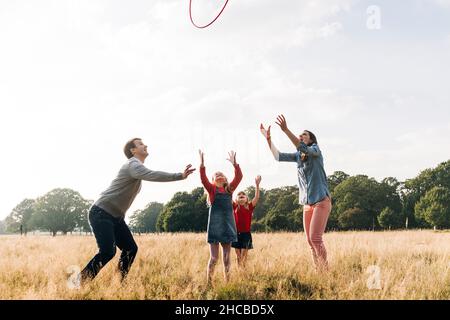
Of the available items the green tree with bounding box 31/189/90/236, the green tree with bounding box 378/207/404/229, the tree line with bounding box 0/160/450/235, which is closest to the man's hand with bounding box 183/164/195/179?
the tree line with bounding box 0/160/450/235

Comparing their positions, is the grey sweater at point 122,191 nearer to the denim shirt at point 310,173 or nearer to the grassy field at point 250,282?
the grassy field at point 250,282

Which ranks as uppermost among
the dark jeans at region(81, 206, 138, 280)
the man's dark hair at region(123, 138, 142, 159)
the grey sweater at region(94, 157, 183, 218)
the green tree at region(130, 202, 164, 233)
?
the man's dark hair at region(123, 138, 142, 159)

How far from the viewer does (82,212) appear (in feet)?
226

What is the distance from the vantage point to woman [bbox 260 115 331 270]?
21.5ft

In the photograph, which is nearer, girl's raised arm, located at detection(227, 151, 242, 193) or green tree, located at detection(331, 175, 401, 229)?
girl's raised arm, located at detection(227, 151, 242, 193)

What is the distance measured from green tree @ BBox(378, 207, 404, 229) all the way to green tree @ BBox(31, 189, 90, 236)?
143 feet

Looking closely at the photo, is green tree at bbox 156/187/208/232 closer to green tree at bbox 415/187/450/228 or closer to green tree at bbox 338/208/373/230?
green tree at bbox 338/208/373/230

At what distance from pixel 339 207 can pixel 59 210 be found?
4156cm

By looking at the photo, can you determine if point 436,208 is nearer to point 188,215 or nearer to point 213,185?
point 188,215

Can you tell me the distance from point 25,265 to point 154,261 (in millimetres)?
2268

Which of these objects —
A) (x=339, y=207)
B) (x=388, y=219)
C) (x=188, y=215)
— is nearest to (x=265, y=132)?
(x=388, y=219)

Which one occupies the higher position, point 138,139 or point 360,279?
point 138,139
